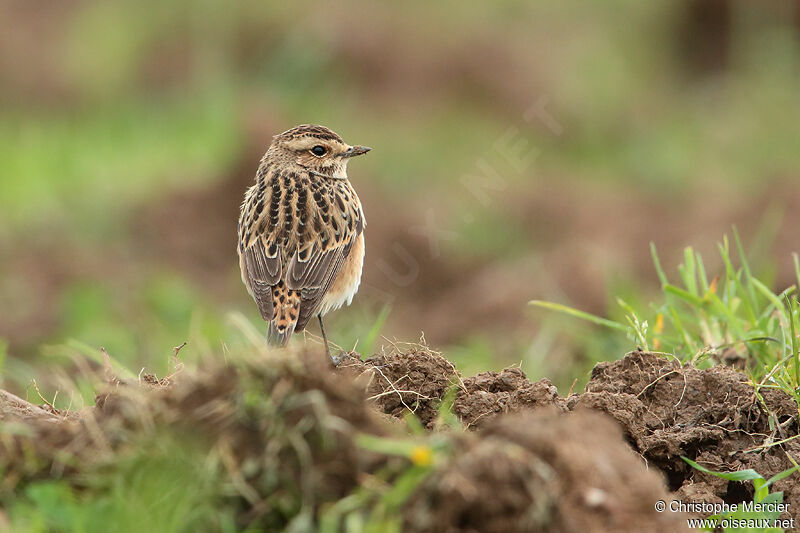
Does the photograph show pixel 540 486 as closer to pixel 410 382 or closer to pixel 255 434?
pixel 255 434

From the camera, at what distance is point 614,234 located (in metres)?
14.5

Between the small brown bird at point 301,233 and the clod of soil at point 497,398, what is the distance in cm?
186

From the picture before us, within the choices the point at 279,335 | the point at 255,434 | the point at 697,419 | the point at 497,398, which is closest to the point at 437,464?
the point at 255,434

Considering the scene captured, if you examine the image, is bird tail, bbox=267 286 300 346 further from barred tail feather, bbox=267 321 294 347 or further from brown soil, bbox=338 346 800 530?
brown soil, bbox=338 346 800 530

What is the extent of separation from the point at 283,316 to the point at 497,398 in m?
2.19

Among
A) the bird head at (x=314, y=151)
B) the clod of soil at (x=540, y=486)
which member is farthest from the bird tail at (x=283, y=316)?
the clod of soil at (x=540, y=486)

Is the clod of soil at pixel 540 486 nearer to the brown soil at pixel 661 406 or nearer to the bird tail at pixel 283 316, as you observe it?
the brown soil at pixel 661 406

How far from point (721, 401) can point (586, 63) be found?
15.2 metres

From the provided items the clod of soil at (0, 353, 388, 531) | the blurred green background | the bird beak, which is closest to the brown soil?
the clod of soil at (0, 353, 388, 531)

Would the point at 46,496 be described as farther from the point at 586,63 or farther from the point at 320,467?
the point at 586,63

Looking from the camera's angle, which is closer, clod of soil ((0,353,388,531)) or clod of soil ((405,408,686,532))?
clod of soil ((405,408,686,532))

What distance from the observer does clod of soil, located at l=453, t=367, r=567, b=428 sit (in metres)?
5.76

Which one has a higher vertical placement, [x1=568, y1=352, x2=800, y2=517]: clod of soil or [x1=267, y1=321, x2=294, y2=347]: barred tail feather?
[x1=568, y1=352, x2=800, y2=517]: clod of soil

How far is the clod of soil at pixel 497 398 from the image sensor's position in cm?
576
